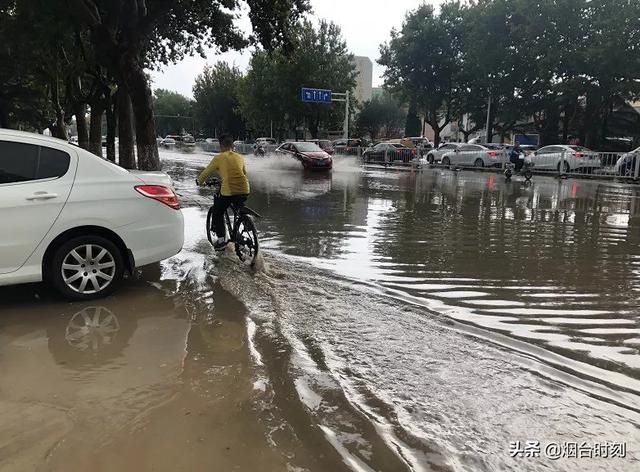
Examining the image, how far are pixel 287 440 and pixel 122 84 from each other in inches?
598

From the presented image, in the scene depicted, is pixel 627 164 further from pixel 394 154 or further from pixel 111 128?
pixel 111 128

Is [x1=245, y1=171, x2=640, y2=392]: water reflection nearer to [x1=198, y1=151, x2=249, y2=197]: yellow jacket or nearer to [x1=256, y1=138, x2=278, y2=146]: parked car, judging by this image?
[x1=198, y1=151, x2=249, y2=197]: yellow jacket

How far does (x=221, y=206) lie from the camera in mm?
7594

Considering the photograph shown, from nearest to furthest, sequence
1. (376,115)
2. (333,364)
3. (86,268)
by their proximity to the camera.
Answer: (333,364), (86,268), (376,115)

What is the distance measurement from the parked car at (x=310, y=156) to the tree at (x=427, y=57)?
52.0ft

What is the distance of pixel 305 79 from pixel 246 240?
41818 mm

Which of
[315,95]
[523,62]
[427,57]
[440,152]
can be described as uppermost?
[427,57]

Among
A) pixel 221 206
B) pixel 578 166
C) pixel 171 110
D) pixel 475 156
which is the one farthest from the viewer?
pixel 171 110

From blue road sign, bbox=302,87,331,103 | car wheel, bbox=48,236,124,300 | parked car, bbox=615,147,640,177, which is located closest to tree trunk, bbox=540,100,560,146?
parked car, bbox=615,147,640,177

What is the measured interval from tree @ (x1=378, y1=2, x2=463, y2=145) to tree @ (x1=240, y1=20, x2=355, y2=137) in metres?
5.57

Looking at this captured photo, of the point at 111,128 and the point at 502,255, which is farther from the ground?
the point at 111,128

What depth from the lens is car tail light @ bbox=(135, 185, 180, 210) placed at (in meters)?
5.70

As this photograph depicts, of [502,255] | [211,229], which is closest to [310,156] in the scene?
[211,229]

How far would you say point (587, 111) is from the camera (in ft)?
112
